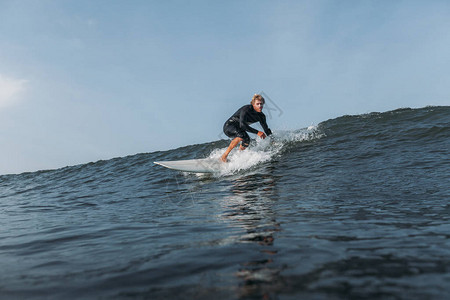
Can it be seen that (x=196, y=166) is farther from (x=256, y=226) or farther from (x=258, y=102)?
(x=256, y=226)

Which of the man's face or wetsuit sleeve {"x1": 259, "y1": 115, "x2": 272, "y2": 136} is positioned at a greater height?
the man's face

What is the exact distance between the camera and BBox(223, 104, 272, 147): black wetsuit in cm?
954

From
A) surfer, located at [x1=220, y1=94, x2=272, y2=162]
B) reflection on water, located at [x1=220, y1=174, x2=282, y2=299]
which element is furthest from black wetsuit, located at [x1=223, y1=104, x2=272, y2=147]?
reflection on water, located at [x1=220, y1=174, x2=282, y2=299]

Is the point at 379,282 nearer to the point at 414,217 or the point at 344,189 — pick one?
the point at 414,217

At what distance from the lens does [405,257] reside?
7.83 ft

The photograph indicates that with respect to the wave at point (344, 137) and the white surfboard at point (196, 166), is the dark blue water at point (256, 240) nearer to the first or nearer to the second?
the white surfboard at point (196, 166)

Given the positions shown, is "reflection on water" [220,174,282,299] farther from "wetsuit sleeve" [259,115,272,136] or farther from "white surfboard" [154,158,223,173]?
"wetsuit sleeve" [259,115,272,136]

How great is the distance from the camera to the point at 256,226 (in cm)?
363

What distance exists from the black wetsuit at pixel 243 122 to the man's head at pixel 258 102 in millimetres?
147

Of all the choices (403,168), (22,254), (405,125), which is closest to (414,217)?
(403,168)

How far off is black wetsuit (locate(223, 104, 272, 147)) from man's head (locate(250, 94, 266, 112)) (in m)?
0.15

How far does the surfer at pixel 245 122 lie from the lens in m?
9.48

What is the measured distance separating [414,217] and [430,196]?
154cm

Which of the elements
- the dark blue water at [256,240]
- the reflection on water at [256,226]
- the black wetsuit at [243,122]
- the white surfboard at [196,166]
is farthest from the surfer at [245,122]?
the reflection on water at [256,226]
